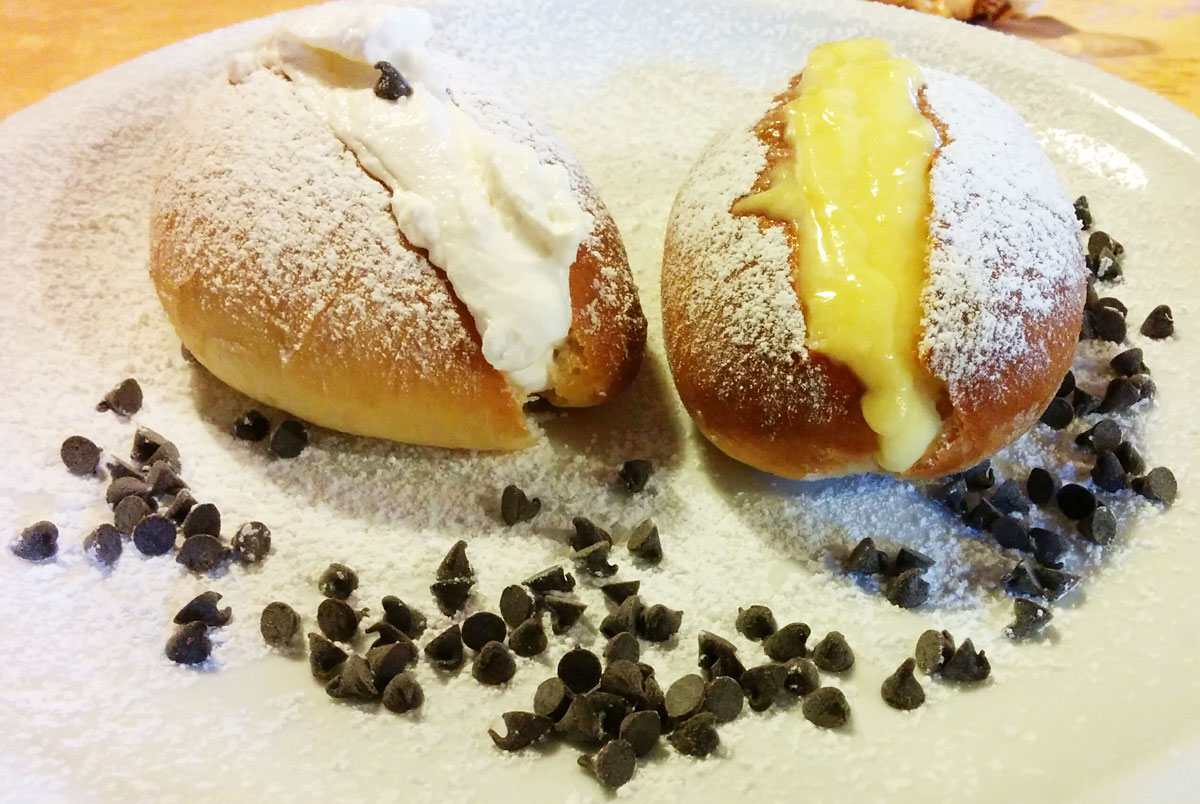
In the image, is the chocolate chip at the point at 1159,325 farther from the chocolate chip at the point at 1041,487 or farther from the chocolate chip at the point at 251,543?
the chocolate chip at the point at 251,543

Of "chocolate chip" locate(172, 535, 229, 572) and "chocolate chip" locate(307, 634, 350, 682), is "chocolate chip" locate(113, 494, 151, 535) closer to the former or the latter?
"chocolate chip" locate(172, 535, 229, 572)

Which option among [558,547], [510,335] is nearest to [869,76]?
[510,335]

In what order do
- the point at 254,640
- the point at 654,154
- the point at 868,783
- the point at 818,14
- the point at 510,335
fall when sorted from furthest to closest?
1. the point at 818,14
2. the point at 654,154
3. the point at 510,335
4. the point at 254,640
5. the point at 868,783

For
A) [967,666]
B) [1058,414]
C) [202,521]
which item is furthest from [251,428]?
[1058,414]

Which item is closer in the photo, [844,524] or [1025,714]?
[1025,714]

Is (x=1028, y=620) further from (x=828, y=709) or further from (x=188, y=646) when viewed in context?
(x=188, y=646)

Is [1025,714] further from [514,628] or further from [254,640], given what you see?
[254,640]
